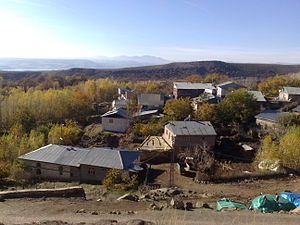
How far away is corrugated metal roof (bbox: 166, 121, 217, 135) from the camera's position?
23875 mm

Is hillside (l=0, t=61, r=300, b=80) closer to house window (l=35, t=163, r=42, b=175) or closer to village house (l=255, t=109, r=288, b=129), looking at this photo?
village house (l=255, t=109, r=288, b=129)

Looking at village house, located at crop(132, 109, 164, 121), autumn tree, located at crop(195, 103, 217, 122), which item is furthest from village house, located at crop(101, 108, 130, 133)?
autumn tree, located at crop(195, 103, 217, 122)

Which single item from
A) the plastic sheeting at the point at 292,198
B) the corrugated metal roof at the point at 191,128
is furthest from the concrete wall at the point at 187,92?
the plastic sheeting at the point at 292,198

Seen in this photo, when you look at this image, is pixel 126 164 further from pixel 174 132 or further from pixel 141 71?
pixel 141 71

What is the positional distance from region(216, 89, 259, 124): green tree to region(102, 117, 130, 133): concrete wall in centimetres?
917

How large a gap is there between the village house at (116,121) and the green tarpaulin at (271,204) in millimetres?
18764

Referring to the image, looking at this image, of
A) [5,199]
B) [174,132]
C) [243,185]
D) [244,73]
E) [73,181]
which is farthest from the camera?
[244,73]

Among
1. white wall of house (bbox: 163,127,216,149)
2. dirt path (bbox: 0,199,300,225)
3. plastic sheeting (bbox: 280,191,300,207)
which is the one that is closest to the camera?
dirt path (bbox: 0,199,300,225)

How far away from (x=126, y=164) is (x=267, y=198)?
856cm

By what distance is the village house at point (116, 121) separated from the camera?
2959 cm

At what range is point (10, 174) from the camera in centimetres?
1905

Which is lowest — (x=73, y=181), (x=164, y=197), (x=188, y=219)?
(x=73, y=181)

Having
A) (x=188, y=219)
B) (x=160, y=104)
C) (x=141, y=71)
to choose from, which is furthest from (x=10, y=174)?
(x=141, y=71)

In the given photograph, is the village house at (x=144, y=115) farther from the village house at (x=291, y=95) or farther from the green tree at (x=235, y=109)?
the village house at (x=291, y=95)
